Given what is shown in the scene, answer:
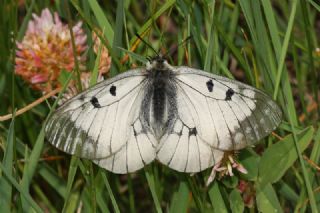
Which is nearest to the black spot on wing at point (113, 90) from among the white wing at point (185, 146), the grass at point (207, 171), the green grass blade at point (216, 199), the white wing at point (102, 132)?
the white wing at point (102, 132)

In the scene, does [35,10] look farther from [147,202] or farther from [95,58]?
[147,202]

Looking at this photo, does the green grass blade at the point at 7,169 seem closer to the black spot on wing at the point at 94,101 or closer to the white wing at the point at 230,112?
the black spot on wing at the point at 94,101

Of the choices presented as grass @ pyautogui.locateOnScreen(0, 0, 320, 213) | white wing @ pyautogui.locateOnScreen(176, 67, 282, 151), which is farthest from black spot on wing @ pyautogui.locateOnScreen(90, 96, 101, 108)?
white wing @ pyautogui.locateOnScreen(176, 67, 282, 151)

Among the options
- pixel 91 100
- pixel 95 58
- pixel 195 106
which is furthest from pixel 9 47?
pixel 195 106

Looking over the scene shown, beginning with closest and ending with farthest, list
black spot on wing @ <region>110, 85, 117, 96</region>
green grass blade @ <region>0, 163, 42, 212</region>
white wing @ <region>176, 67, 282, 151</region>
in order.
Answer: green grass blade @ <region>0, 163, 42, 212</region> → white wing @ <region>176, 67, 282, 151</region> → black spot on wing @ <region>110, 85, 117, 96</region>

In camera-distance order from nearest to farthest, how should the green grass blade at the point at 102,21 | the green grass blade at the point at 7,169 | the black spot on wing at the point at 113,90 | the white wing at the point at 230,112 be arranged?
1. the green grass blade at the point at 7,169
2. the white wing at the point at 230,112
3. the black spot on wing at the point at 113,90
4. the green grass blade at the point at 102,21

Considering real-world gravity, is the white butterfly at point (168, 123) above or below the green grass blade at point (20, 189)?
above

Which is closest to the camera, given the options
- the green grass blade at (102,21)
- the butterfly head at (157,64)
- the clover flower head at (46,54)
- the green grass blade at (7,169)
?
the green grass blade at (7,169)

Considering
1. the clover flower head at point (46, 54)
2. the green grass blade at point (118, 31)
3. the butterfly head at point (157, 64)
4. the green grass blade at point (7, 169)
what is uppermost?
the clover flower head at point (46, 54)

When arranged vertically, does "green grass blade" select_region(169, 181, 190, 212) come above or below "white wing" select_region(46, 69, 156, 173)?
below

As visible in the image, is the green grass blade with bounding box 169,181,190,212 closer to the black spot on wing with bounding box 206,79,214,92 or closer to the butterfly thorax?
the butterfly thorax

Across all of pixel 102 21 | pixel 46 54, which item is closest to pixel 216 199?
pixel 102 21
